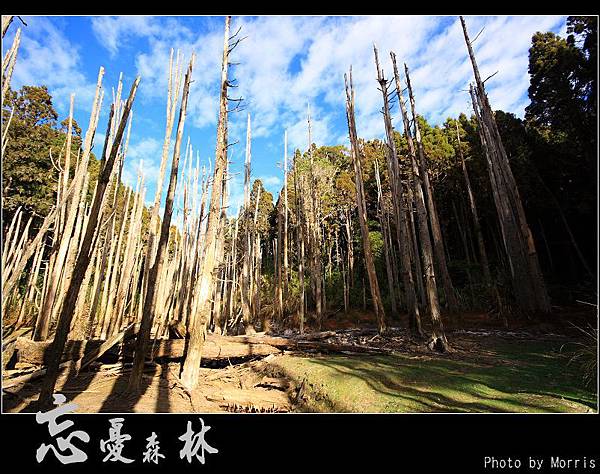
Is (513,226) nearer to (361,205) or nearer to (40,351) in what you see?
(361,205)

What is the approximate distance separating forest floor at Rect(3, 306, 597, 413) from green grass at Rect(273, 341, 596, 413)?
1 centimetres

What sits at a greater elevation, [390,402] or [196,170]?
[196,170]

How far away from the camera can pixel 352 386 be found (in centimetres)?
458

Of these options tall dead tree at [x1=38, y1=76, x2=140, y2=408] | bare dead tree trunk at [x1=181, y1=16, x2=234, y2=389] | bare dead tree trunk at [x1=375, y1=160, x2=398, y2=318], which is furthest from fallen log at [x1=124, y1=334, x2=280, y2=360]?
bare dead tree trunk at [x1=375, y1=160, x2=398, y2=318]

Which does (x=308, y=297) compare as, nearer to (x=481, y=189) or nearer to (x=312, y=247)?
(x=312, y=247)

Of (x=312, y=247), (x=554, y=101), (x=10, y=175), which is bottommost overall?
(x=312, y=247)

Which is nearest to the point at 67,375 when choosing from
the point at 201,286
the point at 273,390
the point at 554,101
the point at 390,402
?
the point at 201,286

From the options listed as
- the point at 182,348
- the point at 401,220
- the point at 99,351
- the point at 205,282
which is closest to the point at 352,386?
the point at 205,282

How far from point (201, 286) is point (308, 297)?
13438 millimetres

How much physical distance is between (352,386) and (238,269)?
47.1 feet

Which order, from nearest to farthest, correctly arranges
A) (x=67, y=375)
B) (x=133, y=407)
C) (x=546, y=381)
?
(x=133, y=407) → (x=546, y=381) → (x=67, y=375)

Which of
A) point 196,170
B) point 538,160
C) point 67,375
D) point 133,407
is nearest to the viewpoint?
point 133,407

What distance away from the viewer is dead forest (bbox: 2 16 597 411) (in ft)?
16.9

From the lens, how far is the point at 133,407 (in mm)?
4016
